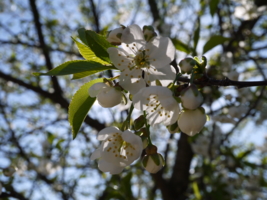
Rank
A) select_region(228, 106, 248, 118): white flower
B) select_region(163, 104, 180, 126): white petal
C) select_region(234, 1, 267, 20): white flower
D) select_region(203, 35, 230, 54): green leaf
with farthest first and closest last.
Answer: select_region(234, 1, 267, 20): white flower < select_region(228, 106, 248, 118): white flower < select_region(203, 35, 230, 54): green leaf < select_region(163, 104, 180, 126): white petal

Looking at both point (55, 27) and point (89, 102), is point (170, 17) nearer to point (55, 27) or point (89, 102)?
point (55, 27)

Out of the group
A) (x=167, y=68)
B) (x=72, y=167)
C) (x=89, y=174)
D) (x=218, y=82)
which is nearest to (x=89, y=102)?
(x=167, y=68)

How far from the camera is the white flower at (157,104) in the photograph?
3.31ft

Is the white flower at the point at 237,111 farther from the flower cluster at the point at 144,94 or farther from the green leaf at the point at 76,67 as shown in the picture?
the green leaf at the point at 76,67

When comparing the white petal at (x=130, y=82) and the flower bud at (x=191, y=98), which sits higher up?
the white petal at (x=130, y=82)

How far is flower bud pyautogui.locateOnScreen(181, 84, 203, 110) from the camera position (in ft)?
3.12

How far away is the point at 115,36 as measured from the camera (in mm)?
1127

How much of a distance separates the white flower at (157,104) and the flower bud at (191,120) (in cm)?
4

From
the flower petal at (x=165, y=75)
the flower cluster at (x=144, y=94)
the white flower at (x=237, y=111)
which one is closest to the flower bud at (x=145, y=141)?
the flower cluster at (x=144, y=94)

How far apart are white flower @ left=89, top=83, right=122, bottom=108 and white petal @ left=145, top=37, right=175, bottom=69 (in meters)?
0.18

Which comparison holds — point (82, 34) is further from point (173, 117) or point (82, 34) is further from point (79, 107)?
point (173, 117)

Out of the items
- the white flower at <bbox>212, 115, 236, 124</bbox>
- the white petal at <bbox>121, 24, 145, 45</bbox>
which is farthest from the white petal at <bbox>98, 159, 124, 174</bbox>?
the white flower at <bbox>212, 115, 236, 124</bbox>

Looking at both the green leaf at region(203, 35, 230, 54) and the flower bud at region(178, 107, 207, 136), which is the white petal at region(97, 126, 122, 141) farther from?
the green leaf at region(203, 35, 230, 54)

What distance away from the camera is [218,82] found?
104 cm
